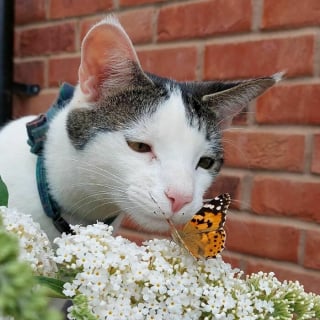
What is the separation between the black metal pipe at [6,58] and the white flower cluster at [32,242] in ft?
3.57

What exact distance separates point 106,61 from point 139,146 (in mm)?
134

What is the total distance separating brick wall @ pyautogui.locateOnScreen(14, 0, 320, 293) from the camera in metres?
1.00

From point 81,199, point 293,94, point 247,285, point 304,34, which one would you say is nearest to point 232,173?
point 293,94

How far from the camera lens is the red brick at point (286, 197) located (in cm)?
100

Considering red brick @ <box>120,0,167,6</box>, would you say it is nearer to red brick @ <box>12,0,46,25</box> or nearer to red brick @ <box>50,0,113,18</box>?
red brick @ <box>50,0,113,18</box>

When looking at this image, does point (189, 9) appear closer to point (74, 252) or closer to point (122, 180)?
point (122, 180)

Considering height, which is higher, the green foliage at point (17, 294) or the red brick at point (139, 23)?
the red brick at point (139, 23)

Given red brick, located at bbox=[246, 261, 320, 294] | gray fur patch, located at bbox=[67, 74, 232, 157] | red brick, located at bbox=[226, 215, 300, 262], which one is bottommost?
red brick, located at bbox=[246, 261, 320, 294]

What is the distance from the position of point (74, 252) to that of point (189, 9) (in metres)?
0.94

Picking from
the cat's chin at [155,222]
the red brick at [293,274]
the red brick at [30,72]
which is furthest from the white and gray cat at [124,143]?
the red brick at [30,72]

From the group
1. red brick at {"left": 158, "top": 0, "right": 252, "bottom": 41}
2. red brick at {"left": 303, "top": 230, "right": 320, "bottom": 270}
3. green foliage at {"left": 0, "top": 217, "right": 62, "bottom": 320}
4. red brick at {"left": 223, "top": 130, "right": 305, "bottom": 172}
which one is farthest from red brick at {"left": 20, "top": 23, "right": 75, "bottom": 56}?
green foliage at {"left": 0, "top": 217, "right": 62, "bottom": 320}

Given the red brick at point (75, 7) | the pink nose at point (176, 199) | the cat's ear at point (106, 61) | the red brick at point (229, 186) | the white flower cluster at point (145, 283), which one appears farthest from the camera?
the red brick at point (75, 7)

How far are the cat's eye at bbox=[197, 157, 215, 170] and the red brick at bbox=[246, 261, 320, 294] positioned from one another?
1.29 feet

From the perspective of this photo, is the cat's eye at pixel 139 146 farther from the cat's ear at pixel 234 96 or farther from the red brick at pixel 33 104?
the red brick at pixel 33 104
